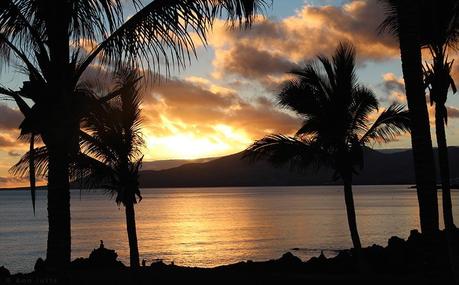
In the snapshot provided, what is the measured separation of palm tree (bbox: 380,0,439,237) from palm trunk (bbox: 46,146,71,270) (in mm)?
6913

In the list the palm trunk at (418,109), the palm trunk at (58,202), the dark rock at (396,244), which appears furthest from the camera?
the dark rock at (396,244)

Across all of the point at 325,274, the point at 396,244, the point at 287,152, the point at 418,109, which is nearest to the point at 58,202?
the point at 418,109

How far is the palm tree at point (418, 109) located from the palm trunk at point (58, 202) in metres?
6.91

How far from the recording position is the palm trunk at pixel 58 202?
7.42 metres

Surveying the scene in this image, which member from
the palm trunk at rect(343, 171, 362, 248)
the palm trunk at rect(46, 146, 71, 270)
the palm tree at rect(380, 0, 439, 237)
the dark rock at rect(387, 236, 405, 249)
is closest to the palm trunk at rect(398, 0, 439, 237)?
the palm tree at rect(380, 0, 439, 237)

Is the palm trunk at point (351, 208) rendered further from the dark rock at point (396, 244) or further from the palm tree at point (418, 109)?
the dark rock at point (396, 244)

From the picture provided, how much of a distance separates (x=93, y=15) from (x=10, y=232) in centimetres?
8496

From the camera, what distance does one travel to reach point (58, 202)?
7.46 m

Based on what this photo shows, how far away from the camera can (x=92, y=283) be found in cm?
1755

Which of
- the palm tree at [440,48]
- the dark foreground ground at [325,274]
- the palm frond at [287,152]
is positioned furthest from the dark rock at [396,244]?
the palm frond at [287,152]

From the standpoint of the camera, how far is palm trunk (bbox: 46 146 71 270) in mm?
7422

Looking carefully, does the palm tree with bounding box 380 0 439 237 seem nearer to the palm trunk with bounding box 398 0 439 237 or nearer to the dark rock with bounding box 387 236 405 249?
the palm trunk with bounding box 398 0 439 237

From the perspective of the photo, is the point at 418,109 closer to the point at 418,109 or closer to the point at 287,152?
the point at 418,109

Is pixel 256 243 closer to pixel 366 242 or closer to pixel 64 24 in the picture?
pixel 366 242
